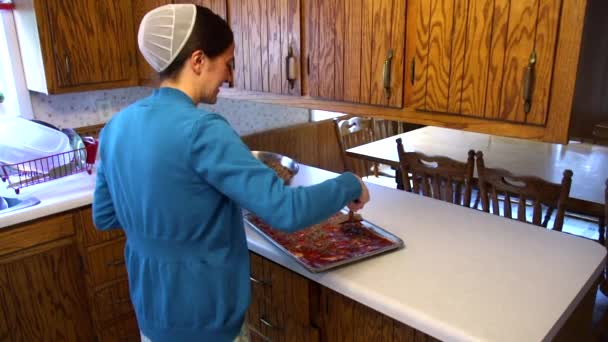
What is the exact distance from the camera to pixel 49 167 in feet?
6.26

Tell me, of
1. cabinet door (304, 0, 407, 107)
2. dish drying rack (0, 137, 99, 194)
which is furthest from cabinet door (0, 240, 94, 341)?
cabinet door (304, 0, 407, 107)

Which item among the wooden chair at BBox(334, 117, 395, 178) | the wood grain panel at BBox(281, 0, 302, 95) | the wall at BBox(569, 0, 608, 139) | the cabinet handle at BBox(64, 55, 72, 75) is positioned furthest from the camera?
the wooden chair at BBox(334, 117, 395, 178)

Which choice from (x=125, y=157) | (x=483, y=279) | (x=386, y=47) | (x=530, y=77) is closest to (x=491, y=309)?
(x=483, y=279)

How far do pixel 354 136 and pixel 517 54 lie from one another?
212cm

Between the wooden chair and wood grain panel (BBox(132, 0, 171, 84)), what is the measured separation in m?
1.23

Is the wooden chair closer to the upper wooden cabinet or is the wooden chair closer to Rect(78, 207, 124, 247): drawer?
the upper wooden cabinet

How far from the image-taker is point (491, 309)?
108 centimetres

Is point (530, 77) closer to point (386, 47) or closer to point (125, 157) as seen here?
point (386, 47)

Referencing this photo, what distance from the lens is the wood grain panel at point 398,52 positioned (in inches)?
53.4

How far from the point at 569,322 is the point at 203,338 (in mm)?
926

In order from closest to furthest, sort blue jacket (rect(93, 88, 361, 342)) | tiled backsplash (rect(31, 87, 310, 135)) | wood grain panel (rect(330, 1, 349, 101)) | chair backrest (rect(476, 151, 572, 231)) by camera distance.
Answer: blue jacket (rect(93, 88, 361, 342)) → wood grain panel (rect(330, 1, 349, 101)) → chair backrest (rect(476, 151, 572, 231)) → tiled backsplash (rect(31, 87, 310, 135))

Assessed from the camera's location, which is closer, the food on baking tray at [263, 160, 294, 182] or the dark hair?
the dark hair

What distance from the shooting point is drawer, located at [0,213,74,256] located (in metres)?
1.71

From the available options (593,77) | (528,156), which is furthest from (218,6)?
(593,77)
